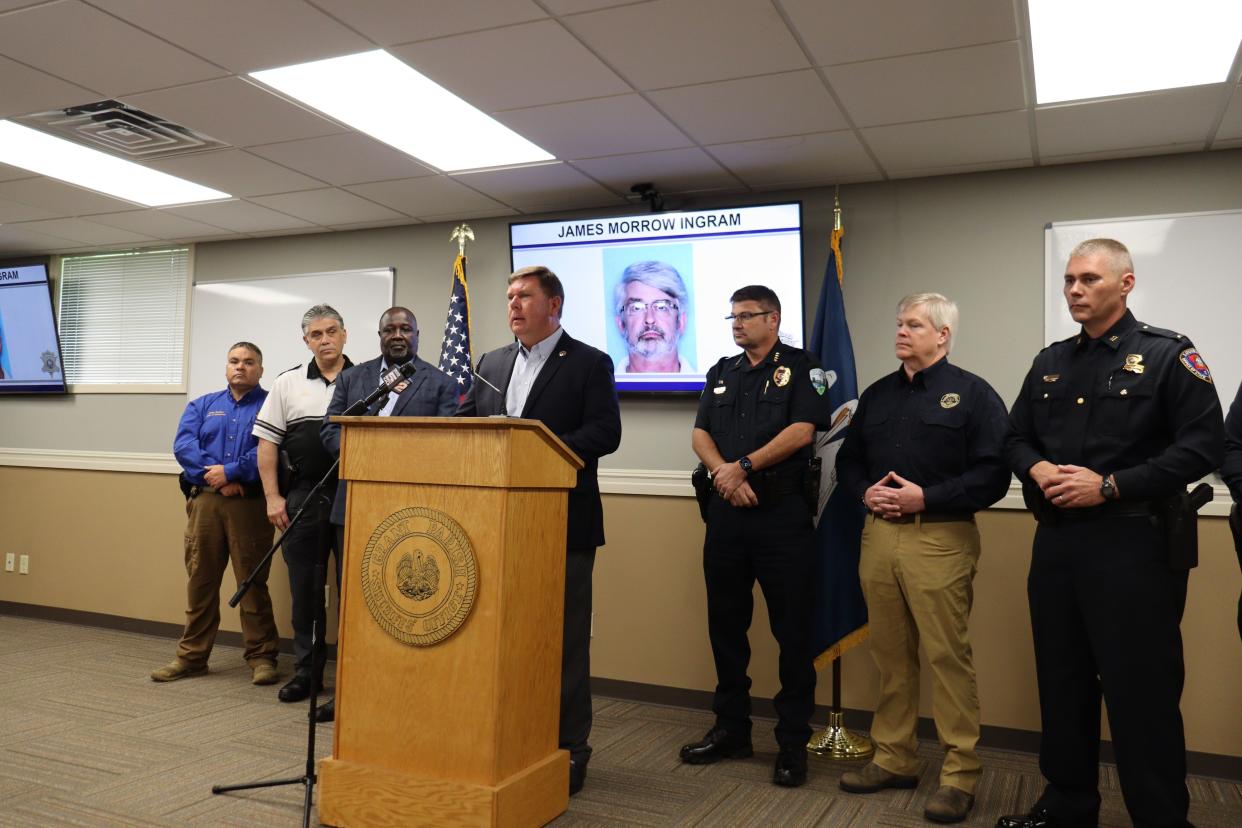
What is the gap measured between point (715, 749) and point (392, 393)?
193cm

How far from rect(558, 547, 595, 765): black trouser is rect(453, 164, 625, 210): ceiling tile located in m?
1.97

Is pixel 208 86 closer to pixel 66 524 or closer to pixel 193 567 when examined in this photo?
pixel 193 567

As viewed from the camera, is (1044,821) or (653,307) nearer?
(1044,821)

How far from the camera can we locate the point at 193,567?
474 cm

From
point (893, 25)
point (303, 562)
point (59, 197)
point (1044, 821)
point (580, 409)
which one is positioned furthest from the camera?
point (59, 197)

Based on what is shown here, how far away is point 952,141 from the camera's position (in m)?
3.77

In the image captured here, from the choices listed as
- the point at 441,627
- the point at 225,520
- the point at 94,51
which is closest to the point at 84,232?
the point at 225,520

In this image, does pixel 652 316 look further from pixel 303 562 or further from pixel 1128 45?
pixel 1128 45

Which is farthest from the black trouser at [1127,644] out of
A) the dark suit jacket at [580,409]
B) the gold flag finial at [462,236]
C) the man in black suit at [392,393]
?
the gold flag finial at [462,236]

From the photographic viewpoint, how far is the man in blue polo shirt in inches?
185

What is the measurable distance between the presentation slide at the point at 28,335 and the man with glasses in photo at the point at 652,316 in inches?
159

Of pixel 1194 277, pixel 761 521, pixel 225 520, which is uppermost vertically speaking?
pixel 1194 277

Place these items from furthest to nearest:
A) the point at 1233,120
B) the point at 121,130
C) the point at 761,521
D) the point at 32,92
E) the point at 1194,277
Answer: the point at 121,130
the point at 1194,277
the point at 32,92
the point at 1233,120
the point at 761,521

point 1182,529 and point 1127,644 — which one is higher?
point 1182,529
